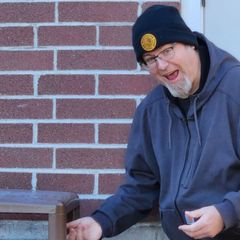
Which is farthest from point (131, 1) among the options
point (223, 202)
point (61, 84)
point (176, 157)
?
point (223, 202)

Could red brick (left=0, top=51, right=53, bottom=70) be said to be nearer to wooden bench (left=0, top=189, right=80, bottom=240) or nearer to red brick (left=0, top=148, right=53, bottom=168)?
red brick (left=0, top=148, right=53, bottom=168)

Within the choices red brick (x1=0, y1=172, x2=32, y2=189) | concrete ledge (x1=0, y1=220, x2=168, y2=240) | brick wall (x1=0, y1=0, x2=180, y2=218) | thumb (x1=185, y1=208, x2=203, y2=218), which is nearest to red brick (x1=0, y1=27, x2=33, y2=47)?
brick wall (x1=0, y1=0, x2=180, y2=218)

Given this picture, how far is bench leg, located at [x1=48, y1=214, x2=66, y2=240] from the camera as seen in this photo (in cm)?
285

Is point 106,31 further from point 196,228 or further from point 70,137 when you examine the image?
point 196,228

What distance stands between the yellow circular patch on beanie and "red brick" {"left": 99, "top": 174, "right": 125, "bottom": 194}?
0.73m

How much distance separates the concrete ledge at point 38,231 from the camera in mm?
3363

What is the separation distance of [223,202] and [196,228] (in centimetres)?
16

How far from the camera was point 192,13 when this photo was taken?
11.0 feet

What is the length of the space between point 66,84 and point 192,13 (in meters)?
0.62

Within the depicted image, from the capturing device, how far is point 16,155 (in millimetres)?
3385

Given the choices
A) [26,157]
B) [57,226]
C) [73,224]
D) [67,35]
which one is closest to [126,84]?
[67,35]

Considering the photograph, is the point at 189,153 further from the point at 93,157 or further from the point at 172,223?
the point at 93,157

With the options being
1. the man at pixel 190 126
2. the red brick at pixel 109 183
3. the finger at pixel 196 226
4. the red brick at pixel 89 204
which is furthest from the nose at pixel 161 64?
the red brick at pixel 89 204

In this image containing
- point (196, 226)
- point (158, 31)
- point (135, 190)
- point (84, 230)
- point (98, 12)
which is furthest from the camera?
point (98, 12)
